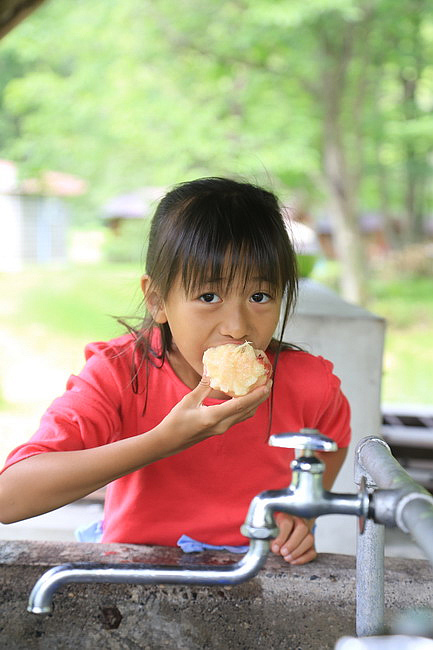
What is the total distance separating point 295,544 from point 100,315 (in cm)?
1228

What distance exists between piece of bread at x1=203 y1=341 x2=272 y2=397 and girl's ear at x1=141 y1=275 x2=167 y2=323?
239 mm

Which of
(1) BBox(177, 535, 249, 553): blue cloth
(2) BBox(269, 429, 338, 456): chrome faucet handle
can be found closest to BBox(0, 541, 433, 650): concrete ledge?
(1) BBox(177, 535, 249, 553): blue cloth

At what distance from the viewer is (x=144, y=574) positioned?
2.97 ft

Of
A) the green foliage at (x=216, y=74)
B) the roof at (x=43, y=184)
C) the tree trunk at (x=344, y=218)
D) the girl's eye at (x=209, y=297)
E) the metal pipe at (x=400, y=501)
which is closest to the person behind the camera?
the metal pipe at (x=400, y=501)

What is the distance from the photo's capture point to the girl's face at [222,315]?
3.99 feet

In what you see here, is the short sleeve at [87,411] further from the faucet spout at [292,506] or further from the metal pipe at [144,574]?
the faucet spout at [292,506]

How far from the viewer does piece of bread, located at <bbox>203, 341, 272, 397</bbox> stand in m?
1.12

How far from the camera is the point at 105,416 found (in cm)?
132

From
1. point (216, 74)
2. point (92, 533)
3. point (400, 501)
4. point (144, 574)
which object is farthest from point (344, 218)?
point (400, 501)

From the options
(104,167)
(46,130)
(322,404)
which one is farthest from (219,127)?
(322,404)

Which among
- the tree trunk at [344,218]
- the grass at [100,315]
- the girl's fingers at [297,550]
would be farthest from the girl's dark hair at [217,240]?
the tree trunk at [344,218]

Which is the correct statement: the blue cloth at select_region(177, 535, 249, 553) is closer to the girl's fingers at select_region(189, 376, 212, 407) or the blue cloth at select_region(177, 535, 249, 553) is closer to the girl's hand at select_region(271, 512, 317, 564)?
the girl's hand at select_region(271, 512, 317, 564)

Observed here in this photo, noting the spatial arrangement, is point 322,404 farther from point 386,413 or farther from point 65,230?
point 65,230

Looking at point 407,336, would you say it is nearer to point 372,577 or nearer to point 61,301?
point 61,301
